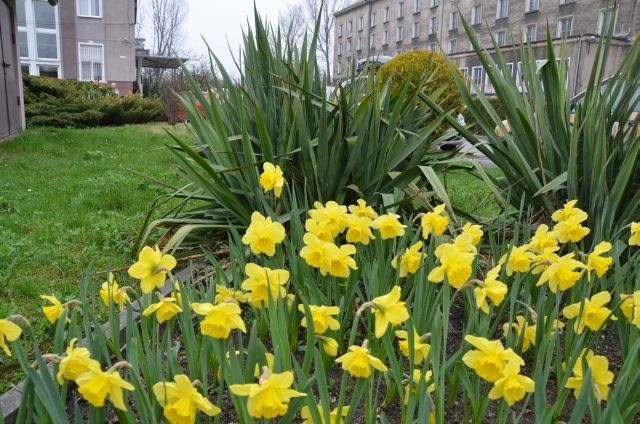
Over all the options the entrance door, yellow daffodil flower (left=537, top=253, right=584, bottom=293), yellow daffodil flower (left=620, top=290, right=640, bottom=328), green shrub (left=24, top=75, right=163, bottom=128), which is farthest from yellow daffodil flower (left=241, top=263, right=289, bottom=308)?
green shrub (left=24, top=75, right=163, bottom=128)

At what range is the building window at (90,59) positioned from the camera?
28.9 m

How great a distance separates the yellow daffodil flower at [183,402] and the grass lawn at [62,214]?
588 mm

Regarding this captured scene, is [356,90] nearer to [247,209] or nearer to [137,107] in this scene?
[247,209]

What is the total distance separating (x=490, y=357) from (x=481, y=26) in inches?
1506

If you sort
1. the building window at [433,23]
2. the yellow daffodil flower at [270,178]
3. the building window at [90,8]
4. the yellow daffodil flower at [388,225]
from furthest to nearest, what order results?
the building window at [433,23] → the building window at [90,8] → the yellow daffodil flower at [270,178] → the yellow daffodil flower at [388,225]

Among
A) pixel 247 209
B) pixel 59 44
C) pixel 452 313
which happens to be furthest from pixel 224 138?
pixel 59 44

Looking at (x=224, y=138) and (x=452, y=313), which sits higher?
(x=224, y=138)

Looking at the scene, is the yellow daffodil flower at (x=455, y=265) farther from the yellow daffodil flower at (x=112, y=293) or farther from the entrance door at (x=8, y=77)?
the entrance door at (x=8, y=77)

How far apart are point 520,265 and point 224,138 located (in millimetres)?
1663

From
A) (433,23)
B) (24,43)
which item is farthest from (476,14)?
(24,43)

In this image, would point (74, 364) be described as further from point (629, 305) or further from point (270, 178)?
point (629, 305)

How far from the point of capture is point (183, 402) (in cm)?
86

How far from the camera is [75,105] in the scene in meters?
13.0

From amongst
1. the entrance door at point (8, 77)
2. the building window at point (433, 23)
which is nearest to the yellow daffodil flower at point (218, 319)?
the entrance door at point (8, 77)
